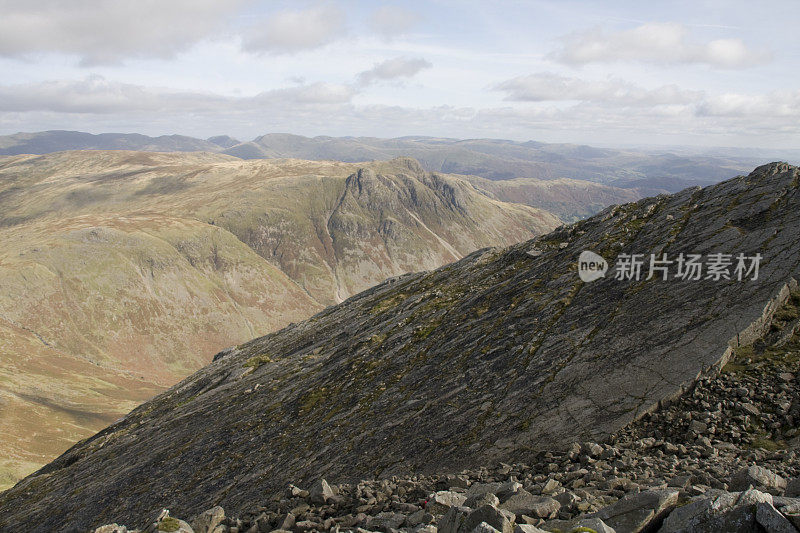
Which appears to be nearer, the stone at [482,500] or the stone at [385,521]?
the stone at [482,500]

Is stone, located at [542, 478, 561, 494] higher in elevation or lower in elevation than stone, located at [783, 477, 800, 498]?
lower

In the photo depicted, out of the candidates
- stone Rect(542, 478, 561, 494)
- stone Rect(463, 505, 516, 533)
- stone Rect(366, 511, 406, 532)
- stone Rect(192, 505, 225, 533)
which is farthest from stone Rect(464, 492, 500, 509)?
stone Rect(192, 505, 225, 533)

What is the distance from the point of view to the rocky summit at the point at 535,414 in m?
14.2

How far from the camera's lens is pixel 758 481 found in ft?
38.3

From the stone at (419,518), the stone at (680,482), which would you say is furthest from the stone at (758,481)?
the stone at (419,518)

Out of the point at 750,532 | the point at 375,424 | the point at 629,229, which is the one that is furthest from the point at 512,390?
the point at 629,229

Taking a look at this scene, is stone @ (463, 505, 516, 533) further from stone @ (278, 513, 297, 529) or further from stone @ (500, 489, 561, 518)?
stone @ (278, 513, 297, 529)

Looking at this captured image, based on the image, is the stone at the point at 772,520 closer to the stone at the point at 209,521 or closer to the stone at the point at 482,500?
the stone at the point at 482,500

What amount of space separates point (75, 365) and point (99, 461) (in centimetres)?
18903

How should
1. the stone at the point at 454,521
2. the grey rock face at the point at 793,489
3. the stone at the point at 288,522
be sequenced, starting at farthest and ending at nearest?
the stone at the point at 288,522, the stone at the point at 454,521, the grey rock face at the point at 793,489

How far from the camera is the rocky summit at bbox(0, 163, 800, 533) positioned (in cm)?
1422

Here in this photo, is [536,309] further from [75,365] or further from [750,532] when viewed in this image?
[75,365]

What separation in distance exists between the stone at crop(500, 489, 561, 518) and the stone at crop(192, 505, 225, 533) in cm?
1151

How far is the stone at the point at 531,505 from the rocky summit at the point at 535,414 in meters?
0.08
